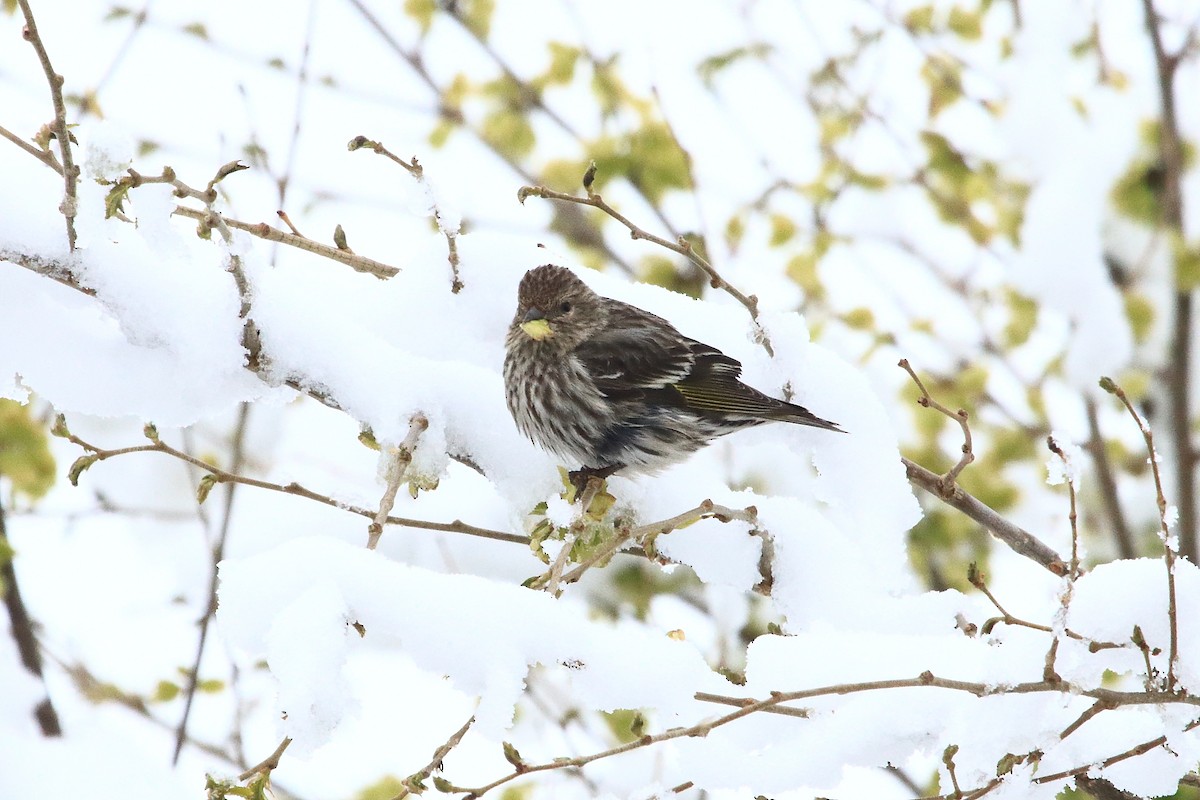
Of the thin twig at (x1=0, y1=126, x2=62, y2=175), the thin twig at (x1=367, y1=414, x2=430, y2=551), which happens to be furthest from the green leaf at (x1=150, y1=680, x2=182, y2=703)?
the thin twig at (x1=0, y1=126, x2=62, y2=175)

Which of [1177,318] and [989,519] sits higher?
[1177,318]

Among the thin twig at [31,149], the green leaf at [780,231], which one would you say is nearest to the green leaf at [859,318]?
the green leaf at [780,231]

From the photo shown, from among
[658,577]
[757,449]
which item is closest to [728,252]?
[757,449]

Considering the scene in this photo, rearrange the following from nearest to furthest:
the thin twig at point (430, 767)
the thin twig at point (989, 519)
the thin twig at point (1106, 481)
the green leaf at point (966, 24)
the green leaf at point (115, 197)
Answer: the thin twig at point (430, 767)
the green leaf at point (115, 197)
the thin twig at point (989, 519)
the thin twig at point (1106, 481)
the green leaf at point (966, 24)

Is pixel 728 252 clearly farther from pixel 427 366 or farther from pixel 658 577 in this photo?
pixel 427 366

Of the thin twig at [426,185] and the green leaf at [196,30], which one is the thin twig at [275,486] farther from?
the green leaf at [196,30]

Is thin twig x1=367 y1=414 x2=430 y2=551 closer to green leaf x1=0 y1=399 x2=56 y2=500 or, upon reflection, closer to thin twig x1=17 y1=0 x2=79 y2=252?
thin twig x1=17 y1=0 x2=79 y2=252

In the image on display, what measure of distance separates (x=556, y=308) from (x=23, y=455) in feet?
7.63

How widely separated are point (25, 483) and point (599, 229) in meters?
4.90

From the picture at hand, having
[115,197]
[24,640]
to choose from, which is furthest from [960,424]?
[24,640]

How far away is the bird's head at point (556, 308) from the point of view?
416cm

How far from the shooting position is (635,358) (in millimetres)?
4652

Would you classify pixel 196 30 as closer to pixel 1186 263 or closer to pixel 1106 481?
pixel 1186 263

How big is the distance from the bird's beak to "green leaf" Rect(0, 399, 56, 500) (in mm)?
2188
